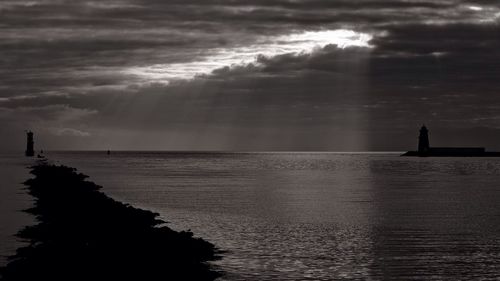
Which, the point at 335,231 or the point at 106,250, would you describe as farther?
the point at 335,231

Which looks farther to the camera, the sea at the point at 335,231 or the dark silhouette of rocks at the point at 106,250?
the sea at the point at 335,231

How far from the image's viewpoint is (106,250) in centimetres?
2194

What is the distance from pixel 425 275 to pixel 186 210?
76.1 ft

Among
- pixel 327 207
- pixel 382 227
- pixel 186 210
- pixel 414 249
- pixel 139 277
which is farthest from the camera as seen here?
pixel 327 207

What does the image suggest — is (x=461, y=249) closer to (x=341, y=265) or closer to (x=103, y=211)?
(x=341, y=265)

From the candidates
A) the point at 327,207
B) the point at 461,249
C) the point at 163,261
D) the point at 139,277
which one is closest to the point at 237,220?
the point at 327,207

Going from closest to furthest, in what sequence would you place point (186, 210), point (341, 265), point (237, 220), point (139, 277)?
point (139, 277) < point (341, 265) < point (237, 220) < point (186, 210)

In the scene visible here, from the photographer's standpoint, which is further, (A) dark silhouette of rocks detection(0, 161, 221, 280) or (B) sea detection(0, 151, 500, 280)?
(B) sea detection(0, 151, 500, 280)

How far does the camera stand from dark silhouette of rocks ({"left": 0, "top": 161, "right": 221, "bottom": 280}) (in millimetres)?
18984

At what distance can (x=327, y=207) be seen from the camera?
45250 mm

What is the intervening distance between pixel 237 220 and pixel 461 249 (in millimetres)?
13374

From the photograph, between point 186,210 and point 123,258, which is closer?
point 123,258

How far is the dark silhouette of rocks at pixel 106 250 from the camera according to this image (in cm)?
1898

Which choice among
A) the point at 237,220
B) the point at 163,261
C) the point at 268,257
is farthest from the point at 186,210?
the point at 163,261
